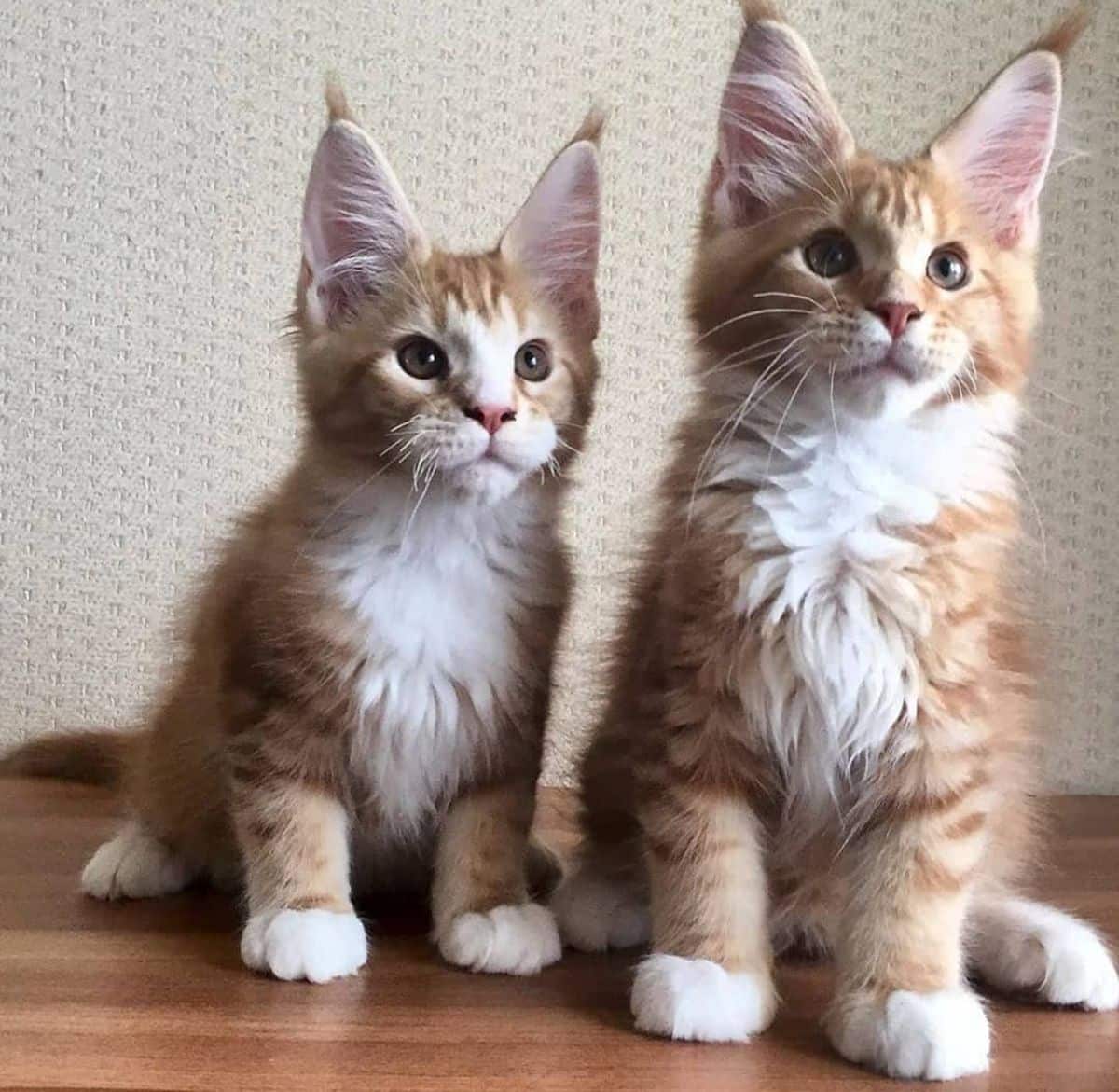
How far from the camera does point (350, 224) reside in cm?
104

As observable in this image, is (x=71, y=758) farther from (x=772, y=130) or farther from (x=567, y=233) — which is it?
(x=772, y=130)

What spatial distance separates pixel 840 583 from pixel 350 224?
49 cm

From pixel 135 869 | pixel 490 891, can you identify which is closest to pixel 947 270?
pixel 490 891

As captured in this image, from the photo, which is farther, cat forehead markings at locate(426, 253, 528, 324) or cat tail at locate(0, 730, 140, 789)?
cat tail at locate(0, 730, 140, 789)

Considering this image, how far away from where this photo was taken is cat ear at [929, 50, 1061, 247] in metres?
0.91

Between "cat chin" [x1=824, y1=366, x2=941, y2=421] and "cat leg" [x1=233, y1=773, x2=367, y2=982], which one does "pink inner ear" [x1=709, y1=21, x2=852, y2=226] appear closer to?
"cat chin" [x1=824, y1=366, x2=941, y2=421]

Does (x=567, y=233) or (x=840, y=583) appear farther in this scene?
(x=567, y=233)

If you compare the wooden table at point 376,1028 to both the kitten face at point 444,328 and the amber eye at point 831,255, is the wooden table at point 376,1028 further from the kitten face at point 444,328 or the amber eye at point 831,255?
the amber eye at point 831,255

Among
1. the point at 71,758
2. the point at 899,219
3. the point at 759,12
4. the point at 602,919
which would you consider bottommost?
the point at 71,758

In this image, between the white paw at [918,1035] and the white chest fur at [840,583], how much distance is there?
145 mm

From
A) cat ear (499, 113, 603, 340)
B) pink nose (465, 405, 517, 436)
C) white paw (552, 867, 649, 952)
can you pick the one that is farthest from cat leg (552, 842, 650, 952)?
cat ear (499, 113, 603, 340)

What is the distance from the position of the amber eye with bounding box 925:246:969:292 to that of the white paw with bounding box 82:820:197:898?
2.55 ft

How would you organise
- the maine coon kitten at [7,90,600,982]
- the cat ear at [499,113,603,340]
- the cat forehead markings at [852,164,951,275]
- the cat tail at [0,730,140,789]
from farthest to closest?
the cat tail at [0,730,140,789] < the cat ear at [499,113,603,340] < the maine coon kitten at [7,90,600,982] < the cat forehead markings at [852,164,951,275]

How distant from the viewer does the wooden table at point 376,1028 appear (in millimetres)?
736
